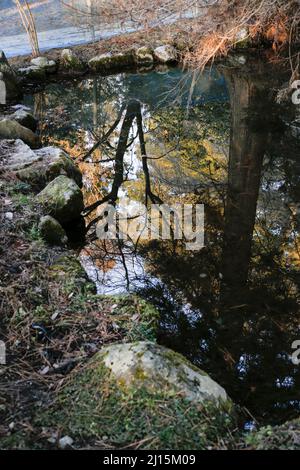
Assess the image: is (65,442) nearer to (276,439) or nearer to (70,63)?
(276,439)

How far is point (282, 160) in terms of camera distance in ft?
19.7

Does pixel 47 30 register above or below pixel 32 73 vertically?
above

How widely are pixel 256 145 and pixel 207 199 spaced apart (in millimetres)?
1541

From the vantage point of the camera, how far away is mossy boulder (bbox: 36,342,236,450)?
206 cm

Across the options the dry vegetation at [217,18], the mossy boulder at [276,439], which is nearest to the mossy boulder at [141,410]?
the mossy boulder at [276,439]

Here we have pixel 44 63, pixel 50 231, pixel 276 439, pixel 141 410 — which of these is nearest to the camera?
pixel 276 439

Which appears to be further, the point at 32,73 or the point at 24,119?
the point at 32,73

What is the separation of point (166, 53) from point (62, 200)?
768 centimetres

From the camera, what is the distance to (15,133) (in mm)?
6605

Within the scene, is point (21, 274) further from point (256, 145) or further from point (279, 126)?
point (279, 126)

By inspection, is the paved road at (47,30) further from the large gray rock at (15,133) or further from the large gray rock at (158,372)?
the large gray rock at (158,372)

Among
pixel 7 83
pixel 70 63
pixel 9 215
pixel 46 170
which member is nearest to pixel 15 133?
pixel 46 170

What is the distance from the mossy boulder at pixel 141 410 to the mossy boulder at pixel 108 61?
9.74 meters

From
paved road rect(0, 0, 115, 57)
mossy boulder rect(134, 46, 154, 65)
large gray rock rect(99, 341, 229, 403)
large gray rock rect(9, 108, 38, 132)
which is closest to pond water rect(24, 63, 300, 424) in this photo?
large gray rock rect(9, 108, 38, 132)
